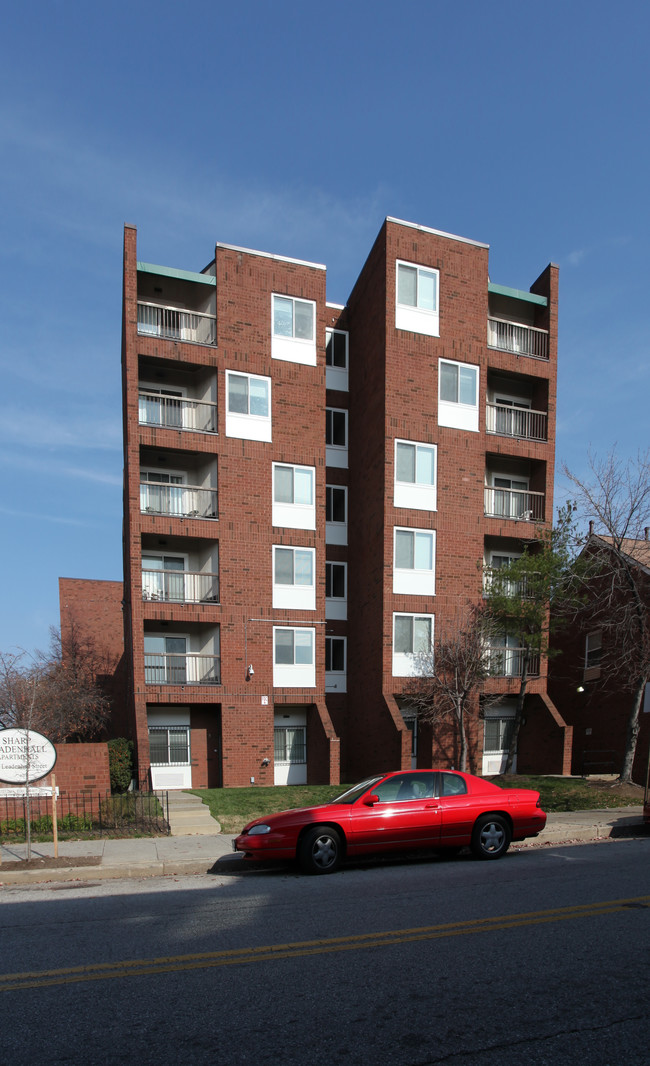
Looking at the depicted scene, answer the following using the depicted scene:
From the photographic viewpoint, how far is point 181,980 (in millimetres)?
5652

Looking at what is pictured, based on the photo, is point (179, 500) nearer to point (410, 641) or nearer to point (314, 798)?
point (410, 641)

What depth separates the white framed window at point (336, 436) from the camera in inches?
1062

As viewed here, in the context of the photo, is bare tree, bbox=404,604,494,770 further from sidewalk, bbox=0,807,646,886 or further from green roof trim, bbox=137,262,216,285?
green roof trim, bbox=137,262,216,285

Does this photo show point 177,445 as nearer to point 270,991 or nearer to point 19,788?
point 19,788

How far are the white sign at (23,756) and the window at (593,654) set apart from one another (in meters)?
20.8

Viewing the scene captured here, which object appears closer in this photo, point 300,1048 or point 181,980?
point 300,1048

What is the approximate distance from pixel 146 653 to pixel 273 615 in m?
3.89

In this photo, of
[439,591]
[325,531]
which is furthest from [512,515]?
[325,531]

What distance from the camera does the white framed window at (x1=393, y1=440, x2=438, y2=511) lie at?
2431 centimetres

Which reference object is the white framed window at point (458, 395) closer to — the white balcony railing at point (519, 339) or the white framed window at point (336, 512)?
the white balcony railing at point (519, 339)

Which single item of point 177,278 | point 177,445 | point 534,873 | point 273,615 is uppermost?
point 177,278

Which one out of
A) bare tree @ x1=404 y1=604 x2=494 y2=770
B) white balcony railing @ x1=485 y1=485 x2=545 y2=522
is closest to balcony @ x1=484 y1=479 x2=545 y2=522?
white balcony railing @ x1=485 y1=485 x2=545 y2=522

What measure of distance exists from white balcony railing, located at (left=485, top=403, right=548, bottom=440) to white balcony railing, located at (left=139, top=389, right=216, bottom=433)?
30.1 feet

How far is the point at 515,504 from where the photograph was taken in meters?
26.9
